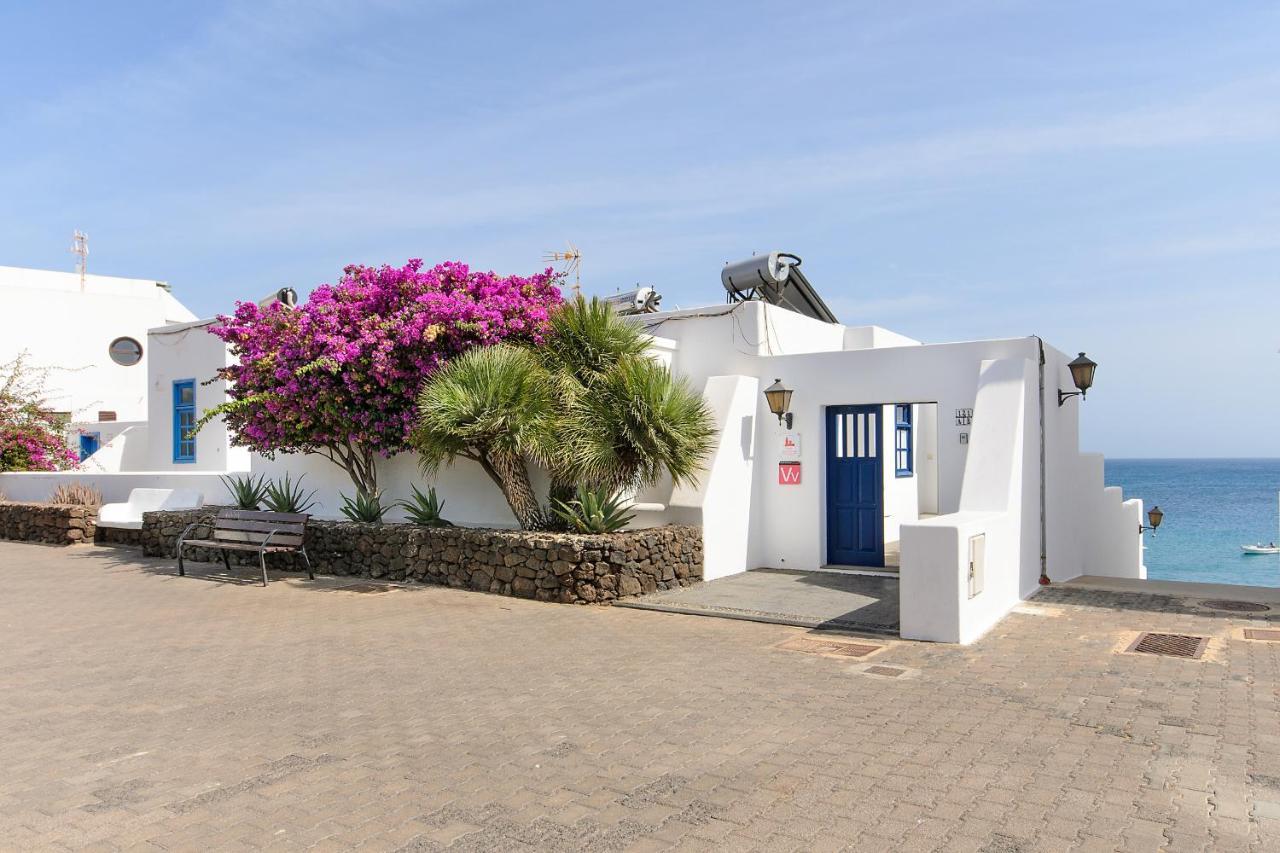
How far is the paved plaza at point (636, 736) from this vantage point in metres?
3.89

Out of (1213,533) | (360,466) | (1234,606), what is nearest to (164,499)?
(360,466)

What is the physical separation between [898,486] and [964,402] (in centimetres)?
410

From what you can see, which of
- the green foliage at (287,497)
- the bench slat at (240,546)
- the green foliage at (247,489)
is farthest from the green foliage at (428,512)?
the green foliage at (247,489)

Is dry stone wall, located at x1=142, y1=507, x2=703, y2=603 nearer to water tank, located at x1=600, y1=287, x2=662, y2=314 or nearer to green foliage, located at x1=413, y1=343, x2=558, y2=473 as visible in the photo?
green foliage, located at x1=413, y1=343, x2=558, y2=473

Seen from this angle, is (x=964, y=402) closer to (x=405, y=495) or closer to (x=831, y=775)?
(x=831, y=775)

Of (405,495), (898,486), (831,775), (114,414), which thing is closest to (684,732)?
(831,775)

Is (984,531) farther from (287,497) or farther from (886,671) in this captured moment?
(287,497)

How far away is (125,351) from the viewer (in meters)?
25.1

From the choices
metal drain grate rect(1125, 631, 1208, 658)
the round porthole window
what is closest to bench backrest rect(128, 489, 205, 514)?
the round porthole window

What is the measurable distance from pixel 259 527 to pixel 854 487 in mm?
7871

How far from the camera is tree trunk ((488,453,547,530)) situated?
35.8 feet

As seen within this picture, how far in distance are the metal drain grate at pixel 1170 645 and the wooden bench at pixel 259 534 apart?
9154mm

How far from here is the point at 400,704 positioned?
587 cm

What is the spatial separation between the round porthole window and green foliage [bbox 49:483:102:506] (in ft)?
31.0
